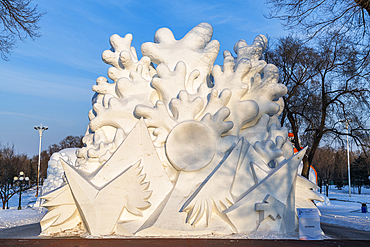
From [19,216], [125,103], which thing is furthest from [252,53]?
[19,216]

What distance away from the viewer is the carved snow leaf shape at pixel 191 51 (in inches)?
407

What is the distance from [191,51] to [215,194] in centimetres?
466

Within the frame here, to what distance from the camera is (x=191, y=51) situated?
10.4 metres

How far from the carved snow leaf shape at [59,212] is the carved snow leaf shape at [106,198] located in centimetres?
50

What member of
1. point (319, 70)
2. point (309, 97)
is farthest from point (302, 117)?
point (319, 70)

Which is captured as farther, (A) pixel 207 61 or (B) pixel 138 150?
(A) pixel 207 61

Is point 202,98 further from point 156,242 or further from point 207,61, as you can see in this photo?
point 156,242

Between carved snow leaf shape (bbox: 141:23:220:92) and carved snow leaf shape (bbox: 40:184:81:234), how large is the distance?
4812mm

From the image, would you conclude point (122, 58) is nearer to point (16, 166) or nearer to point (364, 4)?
point (364, 4)

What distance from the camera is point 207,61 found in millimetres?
10406

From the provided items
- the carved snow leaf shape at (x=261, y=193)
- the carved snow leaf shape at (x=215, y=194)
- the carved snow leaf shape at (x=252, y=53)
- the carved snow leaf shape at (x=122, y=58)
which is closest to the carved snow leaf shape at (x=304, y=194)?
the carved snow leaf shape at (x=261, y=193)

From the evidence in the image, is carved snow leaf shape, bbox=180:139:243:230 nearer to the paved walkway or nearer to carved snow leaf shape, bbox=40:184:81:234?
the paved walkway

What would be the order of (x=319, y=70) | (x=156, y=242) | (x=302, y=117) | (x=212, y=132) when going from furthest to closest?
(x=302, y=117) → (x=319, y=70) → (x=212, y=132) → (x=156, y=242)

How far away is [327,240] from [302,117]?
10.2 metres
